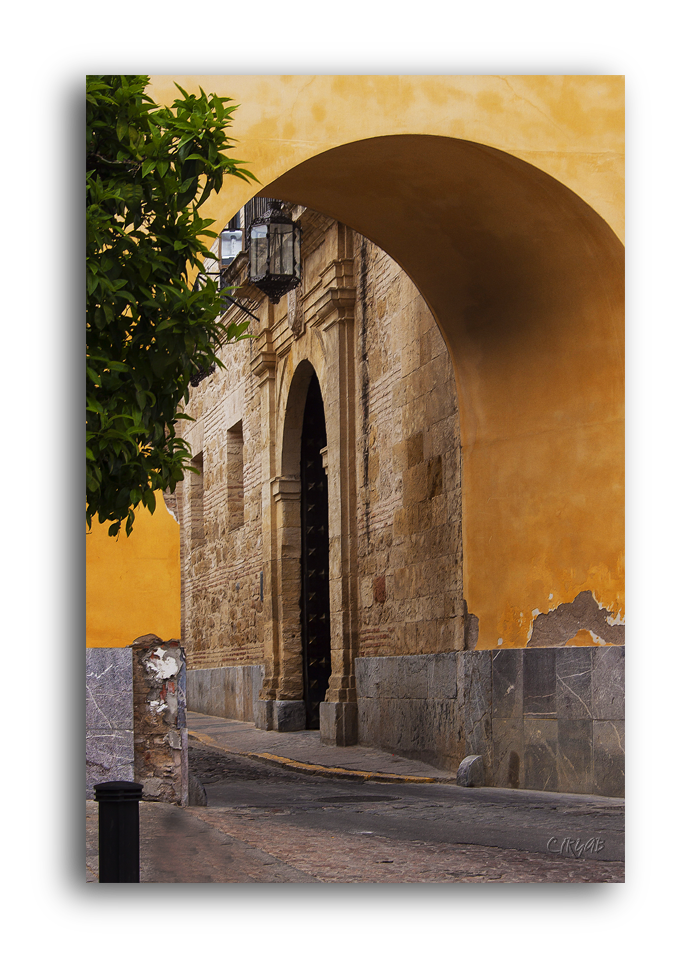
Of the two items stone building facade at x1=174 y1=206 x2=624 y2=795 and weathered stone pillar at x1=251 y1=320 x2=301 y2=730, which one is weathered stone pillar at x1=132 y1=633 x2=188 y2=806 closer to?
stone building facade at x1=174 y1=206 x2=624 y2=795

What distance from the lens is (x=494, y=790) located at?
962 centimetres

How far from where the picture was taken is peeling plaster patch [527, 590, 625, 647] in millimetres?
9156

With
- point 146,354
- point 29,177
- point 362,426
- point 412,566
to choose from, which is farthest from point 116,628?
point 362,426

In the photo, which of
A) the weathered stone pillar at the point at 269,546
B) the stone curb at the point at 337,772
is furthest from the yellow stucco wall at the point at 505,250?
the weathered stone pillar at the point at 269,546

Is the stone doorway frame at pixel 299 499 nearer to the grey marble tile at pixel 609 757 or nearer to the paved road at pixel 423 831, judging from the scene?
the paved road at pixel 423 831

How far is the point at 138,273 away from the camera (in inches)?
211

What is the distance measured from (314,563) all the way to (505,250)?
26.9 feet

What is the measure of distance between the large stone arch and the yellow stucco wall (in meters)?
0.01

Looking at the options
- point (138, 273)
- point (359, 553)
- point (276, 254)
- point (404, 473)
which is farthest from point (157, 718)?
point (276, 254)

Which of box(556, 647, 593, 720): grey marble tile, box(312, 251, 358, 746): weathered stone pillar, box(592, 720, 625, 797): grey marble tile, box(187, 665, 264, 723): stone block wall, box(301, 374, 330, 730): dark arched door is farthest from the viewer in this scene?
box(187, 665, 264, 723): stone block wall

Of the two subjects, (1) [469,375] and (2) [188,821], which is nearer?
(2) [188,821]

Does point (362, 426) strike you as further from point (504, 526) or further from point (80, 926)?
point (80, 926)

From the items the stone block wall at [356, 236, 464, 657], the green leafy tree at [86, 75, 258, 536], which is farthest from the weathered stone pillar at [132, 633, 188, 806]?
the stone block wall at [356, 236, 464, 657]
